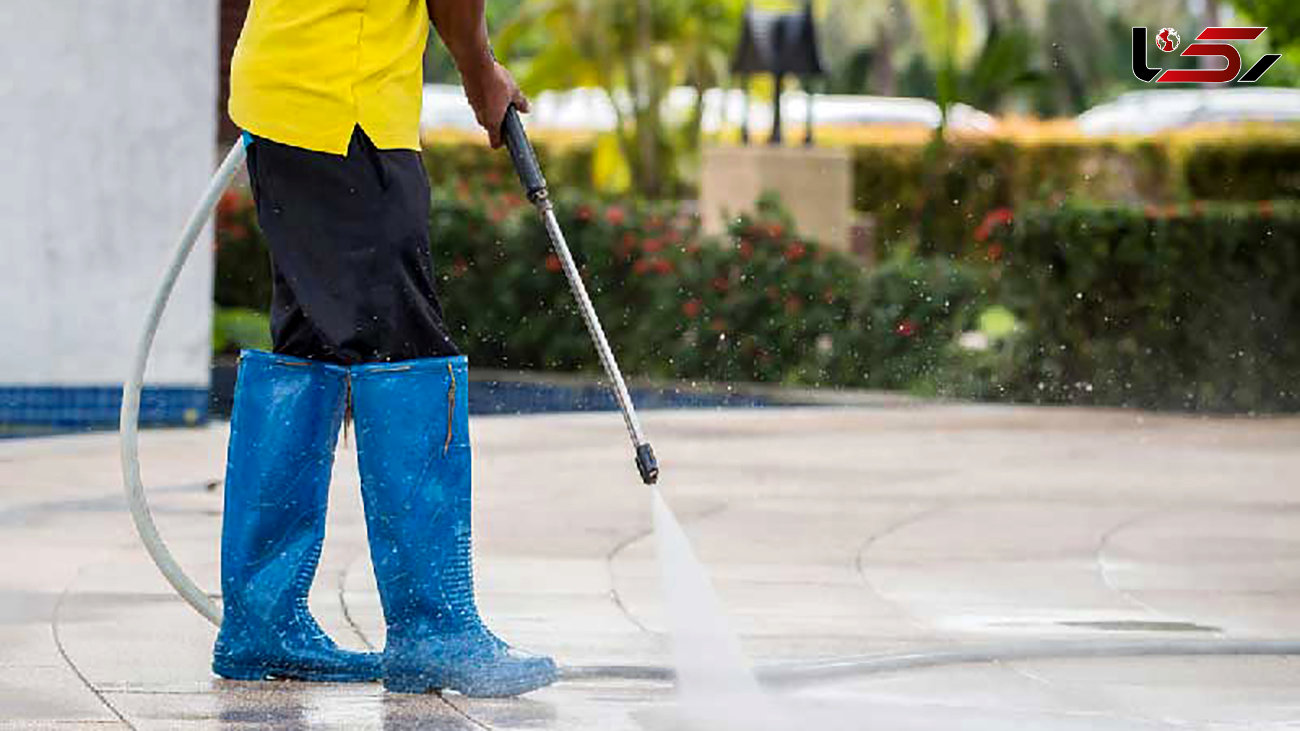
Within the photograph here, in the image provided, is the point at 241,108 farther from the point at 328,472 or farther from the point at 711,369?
the point at 711,369

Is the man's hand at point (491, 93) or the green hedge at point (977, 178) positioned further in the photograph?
the green hedge at point (977, 178)

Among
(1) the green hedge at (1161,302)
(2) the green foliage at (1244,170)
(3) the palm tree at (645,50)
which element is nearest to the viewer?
(1) the green hedge at (1161,302)

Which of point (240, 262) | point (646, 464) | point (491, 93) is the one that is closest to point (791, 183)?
point (240, 262)

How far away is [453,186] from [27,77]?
18.4ft

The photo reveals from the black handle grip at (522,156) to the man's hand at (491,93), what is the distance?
0.06 feet

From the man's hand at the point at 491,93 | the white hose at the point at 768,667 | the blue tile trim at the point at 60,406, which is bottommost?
the blue tile trim at the point at 60,406

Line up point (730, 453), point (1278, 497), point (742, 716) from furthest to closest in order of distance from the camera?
point (730, 453), point (1278, 497), point (742, 716)

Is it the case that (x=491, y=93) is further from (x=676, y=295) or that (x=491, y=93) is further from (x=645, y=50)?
(x=645, y=50)

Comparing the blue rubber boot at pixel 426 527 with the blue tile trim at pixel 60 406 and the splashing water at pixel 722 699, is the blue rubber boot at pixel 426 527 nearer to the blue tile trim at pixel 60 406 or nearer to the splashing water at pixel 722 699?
the splashing water at pixel 722 699

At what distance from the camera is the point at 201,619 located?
18.5ft

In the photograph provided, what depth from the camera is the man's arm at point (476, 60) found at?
479cm

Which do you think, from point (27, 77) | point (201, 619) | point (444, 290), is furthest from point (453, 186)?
point (201, 619)

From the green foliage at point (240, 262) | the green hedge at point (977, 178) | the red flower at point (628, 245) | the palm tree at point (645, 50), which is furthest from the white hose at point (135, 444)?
the palm tree at point (645, 50)

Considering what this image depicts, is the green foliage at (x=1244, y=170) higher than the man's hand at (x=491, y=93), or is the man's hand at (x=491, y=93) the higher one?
the man's hand at (x=491, y=93)
